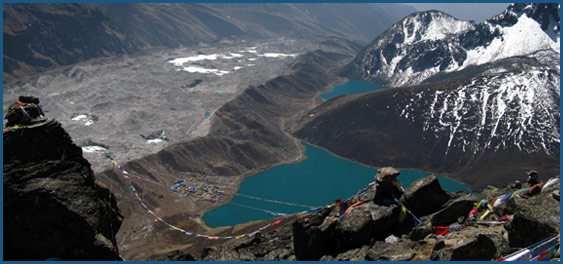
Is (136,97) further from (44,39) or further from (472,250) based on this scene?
(472,250)

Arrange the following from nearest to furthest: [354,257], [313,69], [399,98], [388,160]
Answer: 1. [354,257]
2. [388,160]
3. [399,98]
4. [313,69]

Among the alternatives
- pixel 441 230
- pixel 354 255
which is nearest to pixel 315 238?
pixel 354 255

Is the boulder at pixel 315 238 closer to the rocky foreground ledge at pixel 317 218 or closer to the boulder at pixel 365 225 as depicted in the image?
the rocky foreground ledge at pixel 317 218

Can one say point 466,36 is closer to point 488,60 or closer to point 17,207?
point 488,60

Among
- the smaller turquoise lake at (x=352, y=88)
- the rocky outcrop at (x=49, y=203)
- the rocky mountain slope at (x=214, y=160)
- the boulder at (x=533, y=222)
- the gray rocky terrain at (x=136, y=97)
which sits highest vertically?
the boulder at (x=533, y=222)

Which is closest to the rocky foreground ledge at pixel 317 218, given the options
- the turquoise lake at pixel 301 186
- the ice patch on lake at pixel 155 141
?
the turquoise lake at pixel 301 186

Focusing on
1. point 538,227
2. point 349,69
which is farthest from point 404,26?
point 538,227

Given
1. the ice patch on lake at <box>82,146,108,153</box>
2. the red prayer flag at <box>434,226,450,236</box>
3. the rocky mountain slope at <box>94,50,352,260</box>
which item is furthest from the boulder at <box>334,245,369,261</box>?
the ice patch on lake at <box>82,146,108,153</box>

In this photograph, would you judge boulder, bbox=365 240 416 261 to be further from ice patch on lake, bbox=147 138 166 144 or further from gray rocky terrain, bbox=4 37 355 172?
ice patch on lake, bbox=147 138 166 144
